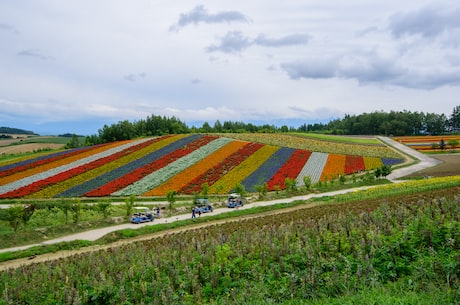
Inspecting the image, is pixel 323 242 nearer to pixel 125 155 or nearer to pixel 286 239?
pixel 286 239

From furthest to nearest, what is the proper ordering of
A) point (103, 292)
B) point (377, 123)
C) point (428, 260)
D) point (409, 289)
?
point (377, 123) < point (103, 292) < point (428, 260) < point (409, 289)

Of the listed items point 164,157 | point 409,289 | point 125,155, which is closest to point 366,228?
point 409,289

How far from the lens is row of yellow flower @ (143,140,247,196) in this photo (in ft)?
120

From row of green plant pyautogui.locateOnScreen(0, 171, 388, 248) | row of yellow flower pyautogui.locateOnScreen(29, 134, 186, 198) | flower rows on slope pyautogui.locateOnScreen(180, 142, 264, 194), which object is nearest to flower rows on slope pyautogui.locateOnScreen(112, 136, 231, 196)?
row of green plant pyautogui.locateOnScreen(0, 171, 388, 248)

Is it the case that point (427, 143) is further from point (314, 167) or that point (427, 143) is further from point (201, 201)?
point (201, 201)

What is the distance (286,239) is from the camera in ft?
38.3

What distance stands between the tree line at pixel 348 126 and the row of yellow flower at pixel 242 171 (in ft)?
117

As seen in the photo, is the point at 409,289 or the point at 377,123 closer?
the point at 409,289

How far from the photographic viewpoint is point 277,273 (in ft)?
29.4

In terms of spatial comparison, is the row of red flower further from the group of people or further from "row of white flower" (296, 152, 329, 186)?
"row of white flower" (296, 152, 329, 186)

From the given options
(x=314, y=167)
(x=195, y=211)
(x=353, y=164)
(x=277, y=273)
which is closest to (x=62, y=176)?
(x=195, y=211)

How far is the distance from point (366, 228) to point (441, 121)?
11258 centimetres

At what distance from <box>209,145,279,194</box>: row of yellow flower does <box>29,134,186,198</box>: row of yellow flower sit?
1470cm

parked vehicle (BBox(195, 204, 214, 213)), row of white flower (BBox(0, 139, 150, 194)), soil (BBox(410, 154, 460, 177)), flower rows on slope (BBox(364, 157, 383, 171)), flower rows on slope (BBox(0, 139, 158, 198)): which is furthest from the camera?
flower rows on slope (BBox(364, 157, 383, 171))
